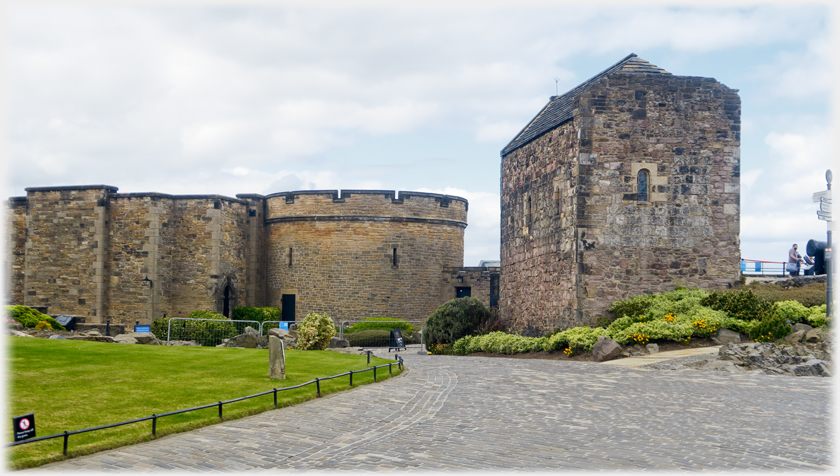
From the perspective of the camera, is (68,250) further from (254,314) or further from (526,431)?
(526,431)

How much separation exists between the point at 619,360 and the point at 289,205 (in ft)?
76.4

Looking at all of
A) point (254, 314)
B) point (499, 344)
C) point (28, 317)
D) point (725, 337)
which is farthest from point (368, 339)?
point (725, 337)

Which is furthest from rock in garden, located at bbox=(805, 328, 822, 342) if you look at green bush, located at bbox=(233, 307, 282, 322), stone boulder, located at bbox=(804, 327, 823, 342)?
green bush, located at bbox=(233, 307, 282, 322)

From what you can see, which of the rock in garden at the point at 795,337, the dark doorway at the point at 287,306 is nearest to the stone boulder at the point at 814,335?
the rock in garden at the point at 795,337

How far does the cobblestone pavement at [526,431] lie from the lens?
8.07 m

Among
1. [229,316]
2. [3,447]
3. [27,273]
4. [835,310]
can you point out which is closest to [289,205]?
[229,316]

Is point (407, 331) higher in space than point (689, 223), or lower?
lower

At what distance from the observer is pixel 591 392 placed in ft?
44.1

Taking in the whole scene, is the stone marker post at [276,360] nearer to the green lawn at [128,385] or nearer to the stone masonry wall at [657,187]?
the green lawn at [128,385]

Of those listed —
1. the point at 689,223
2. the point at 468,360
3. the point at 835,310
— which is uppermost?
the point at 689,223

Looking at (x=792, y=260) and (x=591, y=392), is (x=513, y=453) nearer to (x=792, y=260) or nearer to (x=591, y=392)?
(x=591, y=392)

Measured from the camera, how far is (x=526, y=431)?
385 inches

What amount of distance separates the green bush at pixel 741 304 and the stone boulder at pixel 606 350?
3.41 meters

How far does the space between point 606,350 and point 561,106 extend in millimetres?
9529
